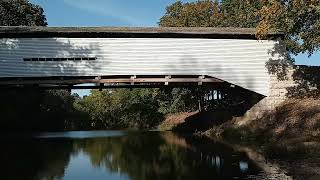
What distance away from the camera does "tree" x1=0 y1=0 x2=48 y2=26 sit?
50.3m

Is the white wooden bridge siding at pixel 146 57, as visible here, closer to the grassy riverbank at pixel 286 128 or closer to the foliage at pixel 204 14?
the grassy riverbank at pixel 286 128

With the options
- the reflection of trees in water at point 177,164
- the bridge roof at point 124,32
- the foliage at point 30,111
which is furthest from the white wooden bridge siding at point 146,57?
the foliage at point 30,111

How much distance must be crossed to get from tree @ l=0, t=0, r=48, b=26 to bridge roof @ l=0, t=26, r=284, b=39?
2202cm

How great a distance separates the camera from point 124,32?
29.2m

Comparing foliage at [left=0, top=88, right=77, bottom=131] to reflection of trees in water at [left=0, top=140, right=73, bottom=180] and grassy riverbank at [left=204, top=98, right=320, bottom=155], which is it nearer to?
grassy riverbank at [left=204, top=98, right=320, bottom=155]

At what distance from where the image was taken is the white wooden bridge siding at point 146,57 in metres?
29.0

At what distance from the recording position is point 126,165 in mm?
17453

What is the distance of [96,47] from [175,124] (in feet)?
84.6

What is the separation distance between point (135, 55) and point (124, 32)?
1.55 m

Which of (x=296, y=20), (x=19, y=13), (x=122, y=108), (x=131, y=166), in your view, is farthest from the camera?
(x=122, y=108)

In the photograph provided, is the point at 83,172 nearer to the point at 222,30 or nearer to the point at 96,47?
the point at 96,47

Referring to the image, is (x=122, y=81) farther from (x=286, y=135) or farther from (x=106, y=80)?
(x=286, y=135)

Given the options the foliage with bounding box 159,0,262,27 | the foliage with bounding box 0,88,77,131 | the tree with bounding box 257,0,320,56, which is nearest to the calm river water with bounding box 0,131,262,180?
the tree with bounding box 257,0,320,56

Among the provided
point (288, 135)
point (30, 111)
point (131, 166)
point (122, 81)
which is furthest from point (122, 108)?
point (131, 166)
